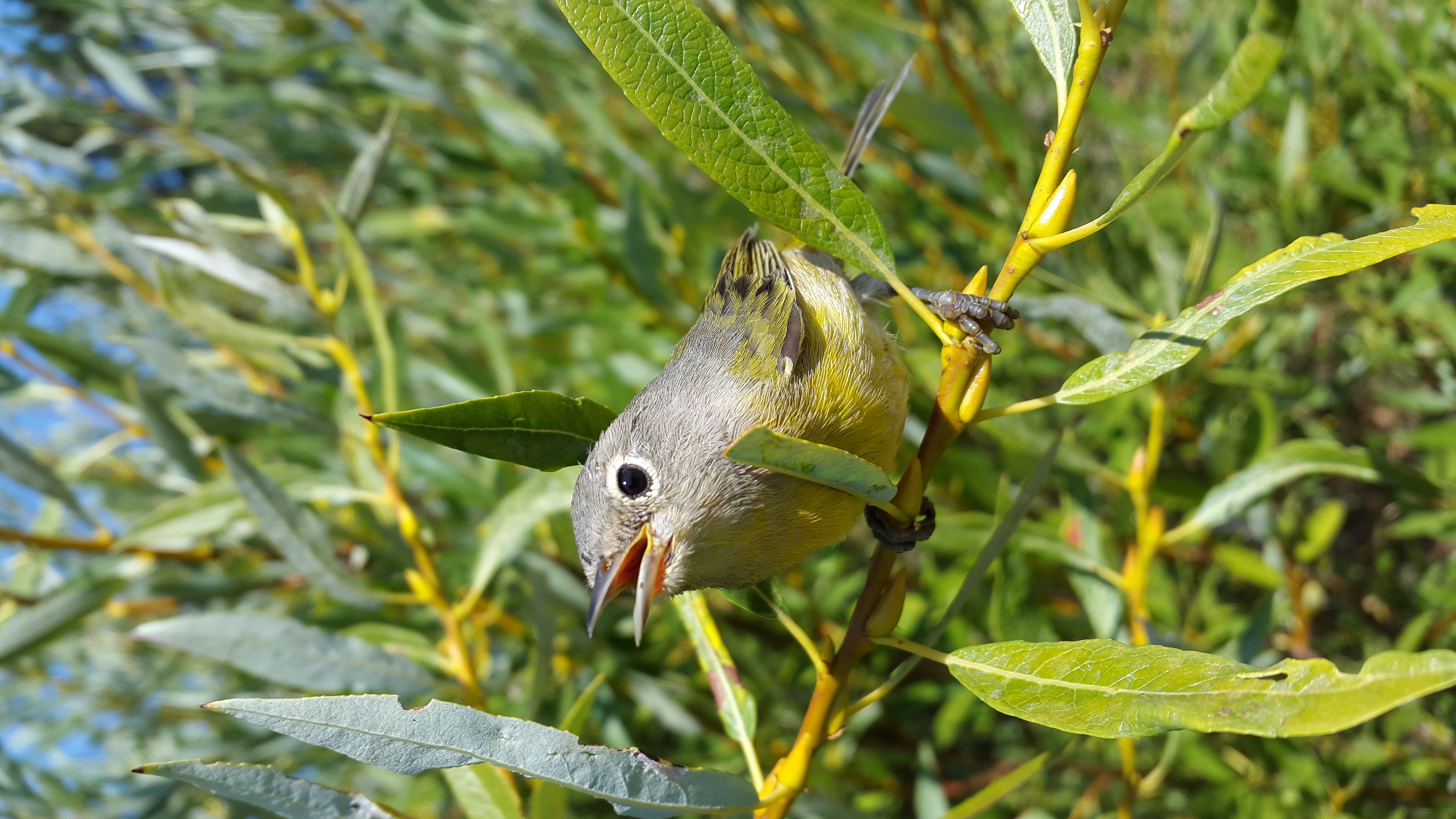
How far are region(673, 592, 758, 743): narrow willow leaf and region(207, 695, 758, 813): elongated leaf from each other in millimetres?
249

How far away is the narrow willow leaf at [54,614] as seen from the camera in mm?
1877

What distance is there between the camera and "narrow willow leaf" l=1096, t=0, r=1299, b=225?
832 mm

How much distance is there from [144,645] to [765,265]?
10.6 ft

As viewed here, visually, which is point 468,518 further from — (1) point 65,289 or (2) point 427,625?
(1) point 65,289

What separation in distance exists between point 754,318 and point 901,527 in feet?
1.54

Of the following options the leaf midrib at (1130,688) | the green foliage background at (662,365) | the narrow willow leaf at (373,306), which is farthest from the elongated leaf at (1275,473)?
the narrow willow leaf at (373,306)

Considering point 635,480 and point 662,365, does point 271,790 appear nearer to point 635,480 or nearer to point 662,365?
point 635,480

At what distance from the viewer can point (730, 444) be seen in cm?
121

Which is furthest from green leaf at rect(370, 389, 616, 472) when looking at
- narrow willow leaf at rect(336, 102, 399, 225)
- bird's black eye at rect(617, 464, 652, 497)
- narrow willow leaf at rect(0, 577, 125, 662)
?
Answer: narrow willow leaf at rect(0, 577, 125, 662)

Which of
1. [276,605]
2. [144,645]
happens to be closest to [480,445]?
[276,605]

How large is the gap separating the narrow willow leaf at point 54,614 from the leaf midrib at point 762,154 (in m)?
1.75

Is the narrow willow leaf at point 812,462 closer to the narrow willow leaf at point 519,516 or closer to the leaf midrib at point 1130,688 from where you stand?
the leaf midrib at point 1130,688

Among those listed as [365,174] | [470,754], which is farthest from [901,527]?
[365,174]

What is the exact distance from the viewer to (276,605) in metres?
2.89
